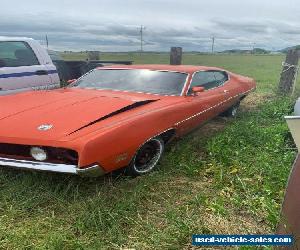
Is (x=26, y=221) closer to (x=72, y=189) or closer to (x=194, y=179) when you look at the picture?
(x=72, y=189)

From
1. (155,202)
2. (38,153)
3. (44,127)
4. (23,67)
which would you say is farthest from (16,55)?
(155,202)

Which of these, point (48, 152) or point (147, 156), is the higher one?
point (48, 152)

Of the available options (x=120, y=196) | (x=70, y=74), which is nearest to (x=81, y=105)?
(x=120, y=196)

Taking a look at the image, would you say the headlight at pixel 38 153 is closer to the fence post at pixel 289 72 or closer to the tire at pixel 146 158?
the tire at pixel 146 158

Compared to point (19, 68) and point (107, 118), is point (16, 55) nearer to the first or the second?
point (19, 68)

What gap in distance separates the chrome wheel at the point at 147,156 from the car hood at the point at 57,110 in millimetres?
500

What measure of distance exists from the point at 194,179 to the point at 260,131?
2.08 meters

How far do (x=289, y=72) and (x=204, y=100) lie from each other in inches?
220

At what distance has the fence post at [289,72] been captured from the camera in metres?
9.94

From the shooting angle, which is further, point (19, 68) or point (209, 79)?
point (19, 68)

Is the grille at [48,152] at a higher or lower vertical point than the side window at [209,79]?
lower

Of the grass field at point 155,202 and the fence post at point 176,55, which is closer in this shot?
the grass field at point 155,202

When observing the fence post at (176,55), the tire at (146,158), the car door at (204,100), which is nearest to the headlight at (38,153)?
the tire at (146,158)

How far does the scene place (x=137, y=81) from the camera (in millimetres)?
5391
